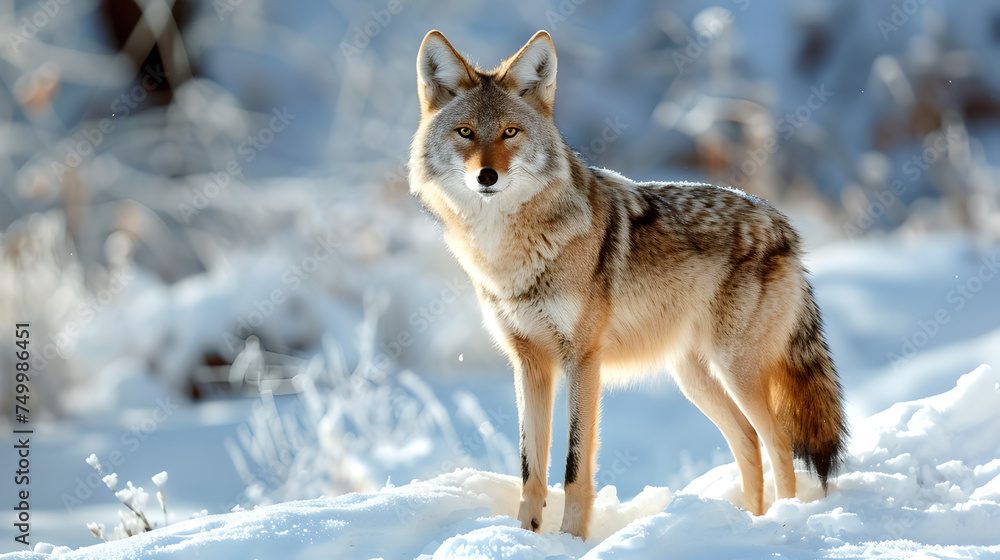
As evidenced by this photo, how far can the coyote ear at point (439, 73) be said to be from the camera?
318 cm

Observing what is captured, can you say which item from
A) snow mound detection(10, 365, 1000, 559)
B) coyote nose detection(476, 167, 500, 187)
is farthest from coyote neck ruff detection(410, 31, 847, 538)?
snow mound detection(10, 365, 1000, 559)

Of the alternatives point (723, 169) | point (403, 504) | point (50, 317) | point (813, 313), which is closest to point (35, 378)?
point (50, 317)

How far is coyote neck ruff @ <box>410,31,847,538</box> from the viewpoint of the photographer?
9.94 ft

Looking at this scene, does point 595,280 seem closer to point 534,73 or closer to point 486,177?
point 486,177

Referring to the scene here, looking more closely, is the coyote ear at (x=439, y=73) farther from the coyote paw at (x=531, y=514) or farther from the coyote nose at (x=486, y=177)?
the coyote paw at (x=531, y=514)

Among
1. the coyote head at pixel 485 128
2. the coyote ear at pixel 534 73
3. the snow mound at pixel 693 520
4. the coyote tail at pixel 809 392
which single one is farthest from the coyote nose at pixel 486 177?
the coyote tail at pixel 809 392

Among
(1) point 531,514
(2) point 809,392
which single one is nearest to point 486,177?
(1) point 531,514

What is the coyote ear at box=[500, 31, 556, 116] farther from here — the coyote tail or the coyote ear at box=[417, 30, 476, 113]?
the coyote tail

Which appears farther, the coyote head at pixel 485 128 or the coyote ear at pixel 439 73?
the coyote ear at pixel 439 73

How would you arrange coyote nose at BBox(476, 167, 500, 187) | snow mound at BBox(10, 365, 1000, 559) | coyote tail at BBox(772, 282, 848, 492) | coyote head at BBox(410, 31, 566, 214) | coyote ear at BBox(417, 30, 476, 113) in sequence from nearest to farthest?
snow mound at BBox(10, 365, 1000, 559)
coyote nose at BBox(476, 167, 500, 187)
coyote head at BBox(410, 31, 566, 214)
coyote ear at BBox(417, 30, 476, 113)
coyote tail at BBox(772, 282, 848, 492)

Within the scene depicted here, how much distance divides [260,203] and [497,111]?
24.4 ft

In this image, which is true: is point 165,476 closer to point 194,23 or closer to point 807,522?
point 807,522

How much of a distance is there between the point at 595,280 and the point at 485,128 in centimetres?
80

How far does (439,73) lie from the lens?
325 centimetres
